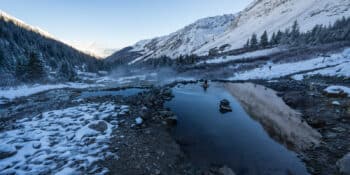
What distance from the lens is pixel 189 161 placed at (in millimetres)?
8359

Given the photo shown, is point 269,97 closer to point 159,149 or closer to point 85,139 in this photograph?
point 159,149

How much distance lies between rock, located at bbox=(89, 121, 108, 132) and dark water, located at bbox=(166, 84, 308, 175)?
4609 mm

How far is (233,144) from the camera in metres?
10.2

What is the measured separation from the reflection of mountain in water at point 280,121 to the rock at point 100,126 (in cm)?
1113

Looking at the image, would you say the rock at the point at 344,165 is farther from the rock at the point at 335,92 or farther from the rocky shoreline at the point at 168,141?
the rock at the point at 335,92

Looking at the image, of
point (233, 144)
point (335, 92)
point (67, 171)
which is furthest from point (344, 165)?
point (335, 92)

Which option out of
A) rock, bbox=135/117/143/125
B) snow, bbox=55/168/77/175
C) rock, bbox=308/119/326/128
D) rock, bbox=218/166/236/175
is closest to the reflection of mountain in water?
rock, bbox=308/119/326/128

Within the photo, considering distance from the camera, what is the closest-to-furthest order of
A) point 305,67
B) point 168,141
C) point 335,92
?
1. point 168,141
2. point 335,92
3. point 305,67

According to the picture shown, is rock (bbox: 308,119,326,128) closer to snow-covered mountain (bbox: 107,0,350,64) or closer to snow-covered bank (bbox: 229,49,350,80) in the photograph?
snow-covered bank (bbox: 229,49,350,80)

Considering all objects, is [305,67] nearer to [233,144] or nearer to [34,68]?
[233,144]

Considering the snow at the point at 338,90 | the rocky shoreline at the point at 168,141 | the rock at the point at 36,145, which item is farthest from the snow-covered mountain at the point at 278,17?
the rock at the point at 36,145

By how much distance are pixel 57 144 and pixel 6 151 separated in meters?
2.13

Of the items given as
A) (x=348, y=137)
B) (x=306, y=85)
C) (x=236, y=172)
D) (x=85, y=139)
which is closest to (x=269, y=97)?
(x=306, y=85)

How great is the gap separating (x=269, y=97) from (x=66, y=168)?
2068cm
